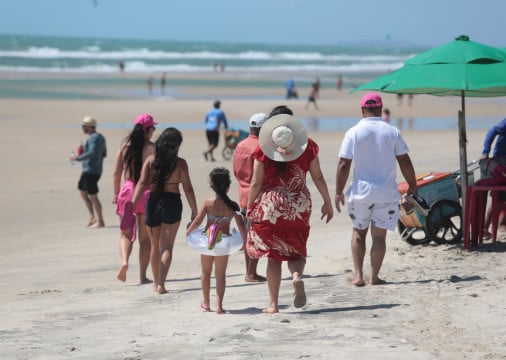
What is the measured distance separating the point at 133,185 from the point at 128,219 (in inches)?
14.5

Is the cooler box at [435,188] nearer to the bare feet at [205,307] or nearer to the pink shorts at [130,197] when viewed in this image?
the pink shorts at [130,197]

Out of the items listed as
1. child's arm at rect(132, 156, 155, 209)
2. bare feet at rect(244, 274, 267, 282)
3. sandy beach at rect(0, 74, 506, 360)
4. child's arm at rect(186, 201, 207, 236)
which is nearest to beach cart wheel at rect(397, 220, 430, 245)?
sandy beach at rect(0, 74, 506, 360)

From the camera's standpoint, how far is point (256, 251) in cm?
675

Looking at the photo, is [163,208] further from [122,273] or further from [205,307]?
[205,307]

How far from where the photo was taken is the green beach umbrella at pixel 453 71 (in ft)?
26.8

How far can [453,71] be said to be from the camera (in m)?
8.32

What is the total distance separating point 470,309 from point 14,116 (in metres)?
29.3

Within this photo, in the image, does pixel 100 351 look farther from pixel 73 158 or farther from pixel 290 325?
pixel 73 158

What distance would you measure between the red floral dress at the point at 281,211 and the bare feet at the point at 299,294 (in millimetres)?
247

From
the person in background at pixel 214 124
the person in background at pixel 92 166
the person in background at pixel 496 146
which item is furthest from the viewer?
the person in background at pixel 214 124

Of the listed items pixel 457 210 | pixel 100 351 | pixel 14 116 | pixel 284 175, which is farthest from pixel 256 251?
pixel 14 116

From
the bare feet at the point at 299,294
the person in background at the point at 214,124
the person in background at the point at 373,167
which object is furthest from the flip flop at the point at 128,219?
the person in background at the point at 214,124

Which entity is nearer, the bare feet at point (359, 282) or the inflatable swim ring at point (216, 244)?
the inflatable swim ring at point (216, 244)

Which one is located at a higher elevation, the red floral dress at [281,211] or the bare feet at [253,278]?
the red floral dress at [281,211]
